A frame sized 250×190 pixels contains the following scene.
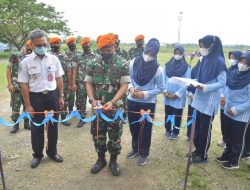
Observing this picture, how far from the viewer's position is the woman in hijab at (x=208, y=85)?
380 centimetres

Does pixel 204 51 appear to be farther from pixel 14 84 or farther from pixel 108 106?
pixel 14 84

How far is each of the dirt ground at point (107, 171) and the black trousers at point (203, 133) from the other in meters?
0.28

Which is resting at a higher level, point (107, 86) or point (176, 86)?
point (107, 86)

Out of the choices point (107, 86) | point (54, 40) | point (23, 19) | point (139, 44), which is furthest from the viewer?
point (23, 19)

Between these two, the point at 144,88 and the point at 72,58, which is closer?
the point at 144,88

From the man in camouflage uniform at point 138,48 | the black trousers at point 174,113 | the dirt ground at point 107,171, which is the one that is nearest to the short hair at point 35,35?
the dirt ground at point 107,171

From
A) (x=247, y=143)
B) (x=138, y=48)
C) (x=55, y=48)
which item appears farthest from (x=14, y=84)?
(x=247, y=143)

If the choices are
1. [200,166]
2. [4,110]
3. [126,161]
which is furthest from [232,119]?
[4,110]

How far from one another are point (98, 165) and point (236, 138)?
2.13m

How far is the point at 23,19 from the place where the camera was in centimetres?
2323

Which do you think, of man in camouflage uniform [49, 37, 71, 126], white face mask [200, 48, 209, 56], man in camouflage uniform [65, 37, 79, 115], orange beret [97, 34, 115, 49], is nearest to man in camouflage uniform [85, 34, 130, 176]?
orange beret [97, 34, 115, 49]

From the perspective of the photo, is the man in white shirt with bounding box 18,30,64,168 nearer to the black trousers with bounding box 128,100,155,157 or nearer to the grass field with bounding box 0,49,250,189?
the black trousers with bounding box 128,100,155,157

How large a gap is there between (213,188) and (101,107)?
190 centimetres

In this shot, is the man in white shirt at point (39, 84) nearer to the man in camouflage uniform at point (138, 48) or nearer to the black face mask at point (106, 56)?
the black face mask at point (106, 56)
